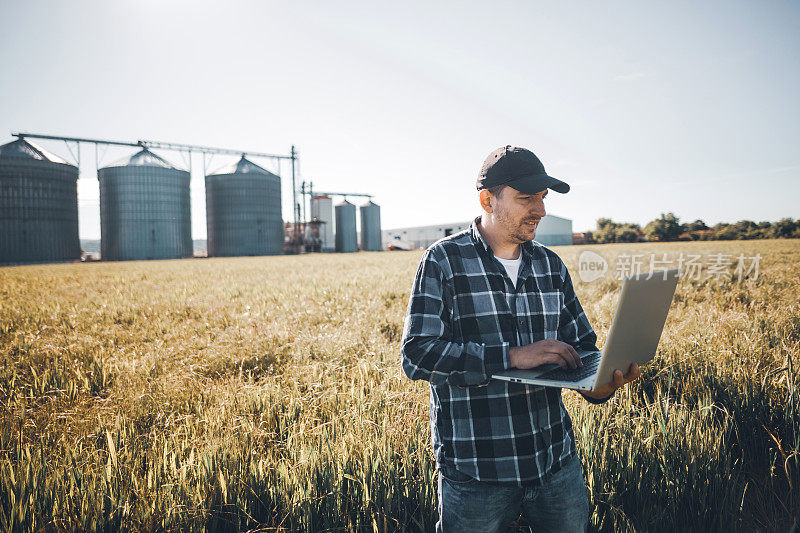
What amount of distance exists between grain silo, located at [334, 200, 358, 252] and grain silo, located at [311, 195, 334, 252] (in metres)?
2.33

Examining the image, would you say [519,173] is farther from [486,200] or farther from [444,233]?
[444,233]

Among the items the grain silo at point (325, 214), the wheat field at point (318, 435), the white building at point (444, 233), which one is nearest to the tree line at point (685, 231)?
the white building at point (444, 233)

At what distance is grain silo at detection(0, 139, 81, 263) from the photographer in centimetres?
3731

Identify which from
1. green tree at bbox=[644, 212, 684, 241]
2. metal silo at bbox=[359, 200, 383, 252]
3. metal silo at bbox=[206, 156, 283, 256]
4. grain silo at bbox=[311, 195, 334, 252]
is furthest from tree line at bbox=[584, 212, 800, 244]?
metal silo at bbox=[206, 156, 283, 256]

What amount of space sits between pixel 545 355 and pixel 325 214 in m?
65.6

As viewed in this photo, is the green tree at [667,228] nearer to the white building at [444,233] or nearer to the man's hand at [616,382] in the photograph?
the white building at [444,233]

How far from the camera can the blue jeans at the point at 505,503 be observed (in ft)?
5.28

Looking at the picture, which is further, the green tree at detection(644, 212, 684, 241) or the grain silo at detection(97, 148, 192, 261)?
the green tree at detection(644, 212, 684, 241)

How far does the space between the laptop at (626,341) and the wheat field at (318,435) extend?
2.96 feet

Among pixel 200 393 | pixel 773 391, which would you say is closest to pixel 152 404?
pixel 200 393

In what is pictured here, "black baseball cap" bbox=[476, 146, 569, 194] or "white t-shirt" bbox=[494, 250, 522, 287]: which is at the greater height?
"black baseball cap" bbox=[476, 146, 569, 194]

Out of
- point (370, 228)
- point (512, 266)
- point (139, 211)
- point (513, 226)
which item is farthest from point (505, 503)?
point (370, 228)

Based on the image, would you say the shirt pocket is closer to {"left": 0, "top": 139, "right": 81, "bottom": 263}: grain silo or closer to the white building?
{"left": 0, "top": 139, "right": 81, "bottom": 263}: grain silo

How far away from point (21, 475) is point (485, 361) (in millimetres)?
2457
